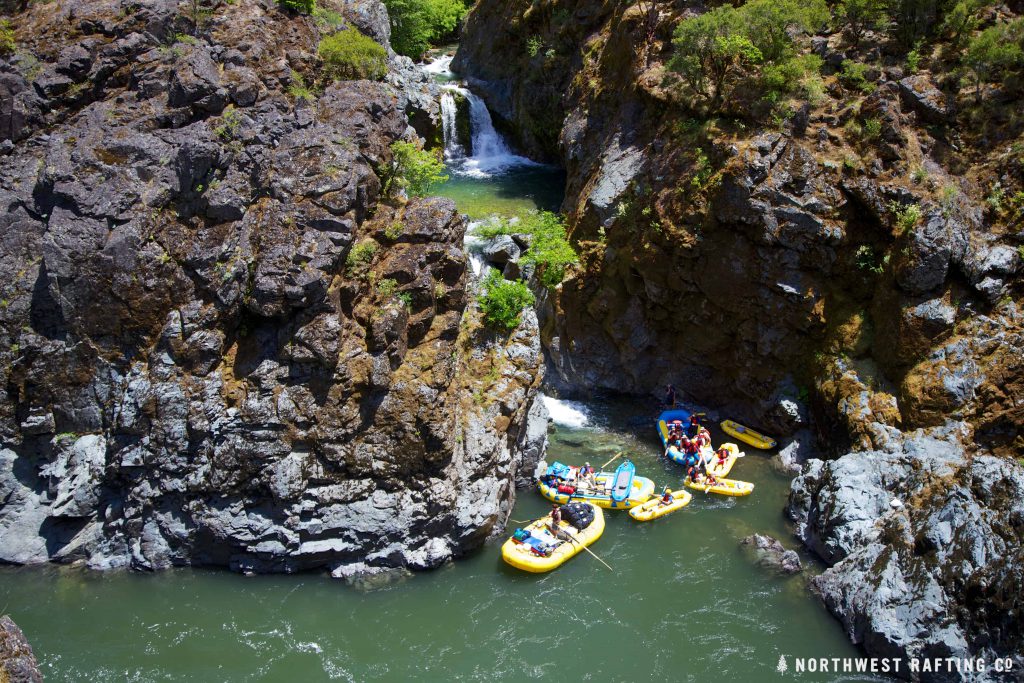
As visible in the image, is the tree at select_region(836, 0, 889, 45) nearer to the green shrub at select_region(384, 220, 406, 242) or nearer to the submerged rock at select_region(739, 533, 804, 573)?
the green shrub at select_region(384, 220, 406, 242)

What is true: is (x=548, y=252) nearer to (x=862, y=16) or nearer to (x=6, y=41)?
(x=862, y=16)

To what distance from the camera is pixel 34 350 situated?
16.2 metres

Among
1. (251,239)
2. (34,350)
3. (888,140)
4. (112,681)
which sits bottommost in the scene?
(112,681)

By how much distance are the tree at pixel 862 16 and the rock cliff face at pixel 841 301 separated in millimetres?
619

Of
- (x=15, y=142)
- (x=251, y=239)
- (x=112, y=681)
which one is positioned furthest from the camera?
(x=15, y=142)

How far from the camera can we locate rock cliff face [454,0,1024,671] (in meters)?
14.6

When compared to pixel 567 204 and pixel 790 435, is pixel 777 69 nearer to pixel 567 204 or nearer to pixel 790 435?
pixel 567 204

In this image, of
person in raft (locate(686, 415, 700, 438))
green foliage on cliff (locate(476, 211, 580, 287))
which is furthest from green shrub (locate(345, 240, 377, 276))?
person in raft (locate(686, 415, 700, 438))

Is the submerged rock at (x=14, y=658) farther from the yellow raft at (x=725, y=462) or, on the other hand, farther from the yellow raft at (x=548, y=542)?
the yellow raft at (x=725, y=462)

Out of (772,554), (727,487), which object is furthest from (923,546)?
(727,487)

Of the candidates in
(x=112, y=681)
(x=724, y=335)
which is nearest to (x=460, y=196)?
(x=724, y=335)

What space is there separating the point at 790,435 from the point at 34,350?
20507 mm

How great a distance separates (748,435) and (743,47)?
11.9 m

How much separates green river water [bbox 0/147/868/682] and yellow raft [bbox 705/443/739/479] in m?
2.63
